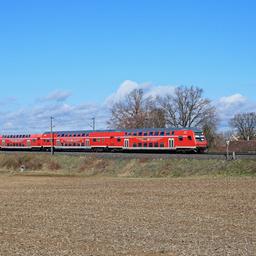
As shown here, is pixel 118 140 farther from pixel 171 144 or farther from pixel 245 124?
pixel 245 124

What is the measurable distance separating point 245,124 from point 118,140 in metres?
86.3

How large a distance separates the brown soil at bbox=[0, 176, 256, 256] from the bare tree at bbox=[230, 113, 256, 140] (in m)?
131

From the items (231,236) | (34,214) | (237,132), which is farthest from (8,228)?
(237,132)

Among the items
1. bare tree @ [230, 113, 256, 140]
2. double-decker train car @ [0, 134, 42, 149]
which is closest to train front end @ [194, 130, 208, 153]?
double-decker train car @ [0, 134, 42, 149]

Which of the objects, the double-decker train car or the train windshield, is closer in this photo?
the train windshield

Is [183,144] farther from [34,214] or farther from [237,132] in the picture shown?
[237,132]

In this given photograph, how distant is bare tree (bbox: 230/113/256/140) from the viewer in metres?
156

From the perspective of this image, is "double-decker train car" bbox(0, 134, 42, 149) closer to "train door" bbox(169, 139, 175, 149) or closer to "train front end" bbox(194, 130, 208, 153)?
"train door" bbox(169, 139, 175, 149)

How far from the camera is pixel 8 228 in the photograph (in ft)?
54.6

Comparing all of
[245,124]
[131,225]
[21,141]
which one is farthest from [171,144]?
[245,124]

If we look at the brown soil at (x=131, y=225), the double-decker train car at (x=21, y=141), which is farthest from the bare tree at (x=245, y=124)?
the brown soil at (x=131, y=225)

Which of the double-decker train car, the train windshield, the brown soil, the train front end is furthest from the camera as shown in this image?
the double-decker train car

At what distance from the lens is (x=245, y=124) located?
6225 inches

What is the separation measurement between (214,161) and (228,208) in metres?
29.4
